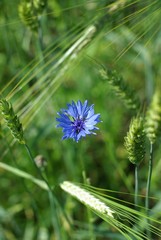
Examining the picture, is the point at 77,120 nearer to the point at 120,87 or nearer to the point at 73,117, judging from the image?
the point at 73,117

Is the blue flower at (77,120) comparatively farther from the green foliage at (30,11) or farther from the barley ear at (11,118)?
the green foliage at (30,11)

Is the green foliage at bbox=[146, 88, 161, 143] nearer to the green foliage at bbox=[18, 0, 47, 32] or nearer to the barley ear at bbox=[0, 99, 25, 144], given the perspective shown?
the barley ear at bbox=[0, 99, 25, 144]

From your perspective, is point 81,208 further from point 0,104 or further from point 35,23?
point 0,104

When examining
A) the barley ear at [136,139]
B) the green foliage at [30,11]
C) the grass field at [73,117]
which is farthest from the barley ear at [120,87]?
the green foliage at [30,11]

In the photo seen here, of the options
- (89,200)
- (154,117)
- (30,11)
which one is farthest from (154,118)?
(30,11)

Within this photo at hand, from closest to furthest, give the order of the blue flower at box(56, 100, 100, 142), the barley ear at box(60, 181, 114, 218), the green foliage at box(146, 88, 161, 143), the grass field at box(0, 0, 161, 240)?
the green foliage at box(146, 88, 161, 143) < the barley ear at box(60, 181, 114, 218) < the blue flower at box(56, 100, 100, 142) < the grass field at box(0, 0, 161, 240)

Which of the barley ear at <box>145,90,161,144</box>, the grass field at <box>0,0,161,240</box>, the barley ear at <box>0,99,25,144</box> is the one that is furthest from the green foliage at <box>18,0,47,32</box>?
the barley ear at <box>145,90,161,144</box>
